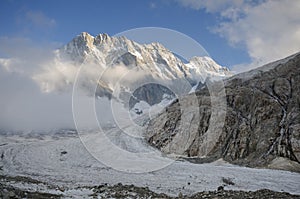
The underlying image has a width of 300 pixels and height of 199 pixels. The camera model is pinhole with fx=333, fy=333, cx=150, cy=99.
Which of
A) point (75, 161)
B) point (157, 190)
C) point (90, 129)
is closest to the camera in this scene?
point (157, 190)

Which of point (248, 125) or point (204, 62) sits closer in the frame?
point (248, 125)

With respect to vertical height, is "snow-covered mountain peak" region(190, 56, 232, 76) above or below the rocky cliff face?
above

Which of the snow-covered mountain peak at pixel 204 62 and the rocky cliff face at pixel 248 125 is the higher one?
the snow-covered mountain peak at pixel 204 62

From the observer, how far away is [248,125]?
4297cm

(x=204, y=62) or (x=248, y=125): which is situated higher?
(x=204, y=62)

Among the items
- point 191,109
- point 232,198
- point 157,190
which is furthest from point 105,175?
point 191,109

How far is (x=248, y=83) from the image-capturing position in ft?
176

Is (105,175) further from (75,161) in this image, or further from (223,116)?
(223,116)

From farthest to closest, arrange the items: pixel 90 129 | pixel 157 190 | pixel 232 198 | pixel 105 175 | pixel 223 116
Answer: pixel 90 129
pixel 223 116
pixel 105 175
pixel 157 190
pixel 232 198

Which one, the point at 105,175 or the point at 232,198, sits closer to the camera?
the point at 232,198

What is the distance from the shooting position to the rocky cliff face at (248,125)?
36719 mm

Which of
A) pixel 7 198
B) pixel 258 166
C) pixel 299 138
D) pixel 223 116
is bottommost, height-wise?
pixel 7 198

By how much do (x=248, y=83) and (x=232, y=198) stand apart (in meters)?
38.5

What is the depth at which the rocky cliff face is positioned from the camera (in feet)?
120
